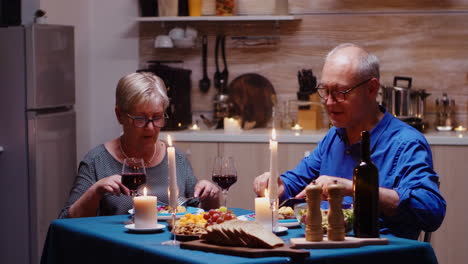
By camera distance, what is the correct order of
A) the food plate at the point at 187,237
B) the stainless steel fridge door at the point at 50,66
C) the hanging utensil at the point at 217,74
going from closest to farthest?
the food plate at the point at 187,237 → the stainless steel fridge door at the point at 50,66 → the hanging utensil at the point at 217,74

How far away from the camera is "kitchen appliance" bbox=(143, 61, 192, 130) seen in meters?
5.26

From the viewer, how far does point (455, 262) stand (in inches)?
187

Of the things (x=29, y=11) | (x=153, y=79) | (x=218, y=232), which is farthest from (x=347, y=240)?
(x=29, y=11)

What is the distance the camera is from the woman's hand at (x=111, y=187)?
9.29ft

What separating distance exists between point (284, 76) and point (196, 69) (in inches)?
24.7

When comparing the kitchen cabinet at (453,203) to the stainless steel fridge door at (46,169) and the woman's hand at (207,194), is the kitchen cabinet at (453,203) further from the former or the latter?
the stainless steel fridge door at (46,169)

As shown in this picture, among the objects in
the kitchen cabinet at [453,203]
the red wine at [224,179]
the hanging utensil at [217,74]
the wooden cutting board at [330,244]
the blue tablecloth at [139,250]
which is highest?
the hanging utensil at [217,74]

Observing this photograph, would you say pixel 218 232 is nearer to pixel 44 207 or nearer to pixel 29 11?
pixel 44 207

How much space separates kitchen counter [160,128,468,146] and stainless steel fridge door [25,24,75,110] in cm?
72


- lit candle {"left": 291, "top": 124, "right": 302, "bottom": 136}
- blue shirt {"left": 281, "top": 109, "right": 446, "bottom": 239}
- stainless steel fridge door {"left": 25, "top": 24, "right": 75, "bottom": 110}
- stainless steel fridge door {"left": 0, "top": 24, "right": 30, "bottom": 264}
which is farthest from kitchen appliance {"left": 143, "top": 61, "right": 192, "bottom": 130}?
blue shirt {"left": 281, "top": 109, "right": 446, "bottom": 239}

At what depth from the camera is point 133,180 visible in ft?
8.73

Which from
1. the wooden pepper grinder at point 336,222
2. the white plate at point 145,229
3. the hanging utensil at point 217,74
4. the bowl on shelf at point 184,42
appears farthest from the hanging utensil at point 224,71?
the wooden pepper grinder at point 336,222

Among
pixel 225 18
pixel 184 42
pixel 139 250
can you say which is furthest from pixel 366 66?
pixel 184 42

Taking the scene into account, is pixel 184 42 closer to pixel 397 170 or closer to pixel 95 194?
pixel 95 194
